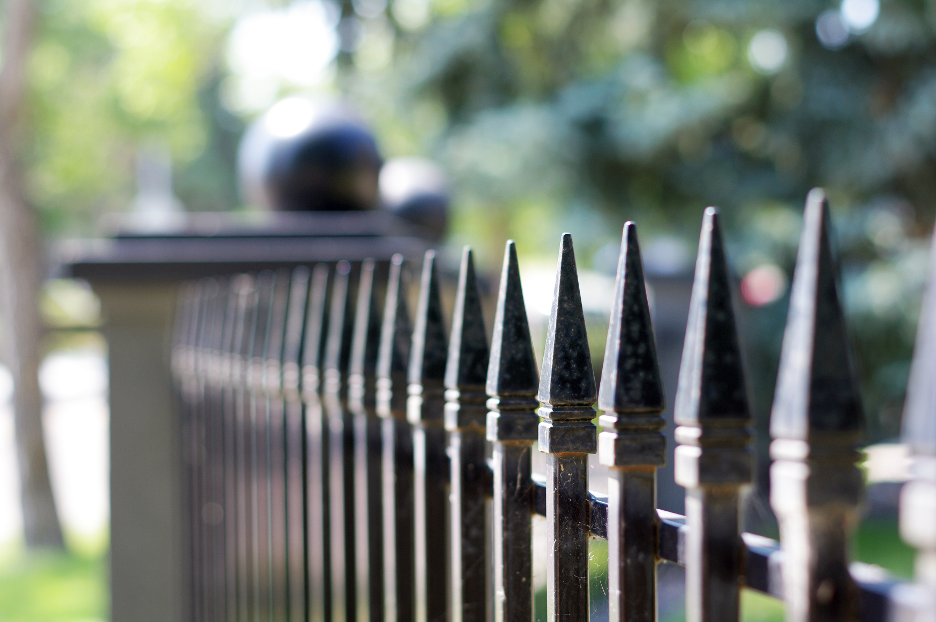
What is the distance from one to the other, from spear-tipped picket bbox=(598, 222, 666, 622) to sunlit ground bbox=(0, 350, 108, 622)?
397 cm

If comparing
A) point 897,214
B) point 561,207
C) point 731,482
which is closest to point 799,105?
point 897,214

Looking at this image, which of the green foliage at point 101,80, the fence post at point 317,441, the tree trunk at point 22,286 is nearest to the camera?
the fence post at point 317,441

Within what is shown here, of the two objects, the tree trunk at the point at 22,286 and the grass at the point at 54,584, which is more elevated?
the tree trunk at the point at 22,286

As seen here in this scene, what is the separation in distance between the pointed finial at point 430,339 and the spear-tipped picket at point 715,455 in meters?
0.75

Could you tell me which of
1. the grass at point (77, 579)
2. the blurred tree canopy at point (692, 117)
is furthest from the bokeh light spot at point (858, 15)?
the grass at point (77, 579)

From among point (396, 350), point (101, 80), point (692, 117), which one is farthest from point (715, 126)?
point (101, 80)

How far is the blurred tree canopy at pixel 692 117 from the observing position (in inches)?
321

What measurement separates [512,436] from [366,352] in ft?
2.10

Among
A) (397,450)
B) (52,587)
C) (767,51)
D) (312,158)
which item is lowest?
(52,587)

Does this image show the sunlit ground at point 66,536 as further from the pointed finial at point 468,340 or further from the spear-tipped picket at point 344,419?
the pointed finial at point 468,340

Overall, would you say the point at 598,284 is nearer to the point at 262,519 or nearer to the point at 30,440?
the point at 30,440

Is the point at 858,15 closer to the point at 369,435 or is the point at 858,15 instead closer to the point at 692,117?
the point at 692,117

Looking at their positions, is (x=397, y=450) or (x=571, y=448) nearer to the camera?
(x=571, y=448)

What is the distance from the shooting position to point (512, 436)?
1.40 meters
